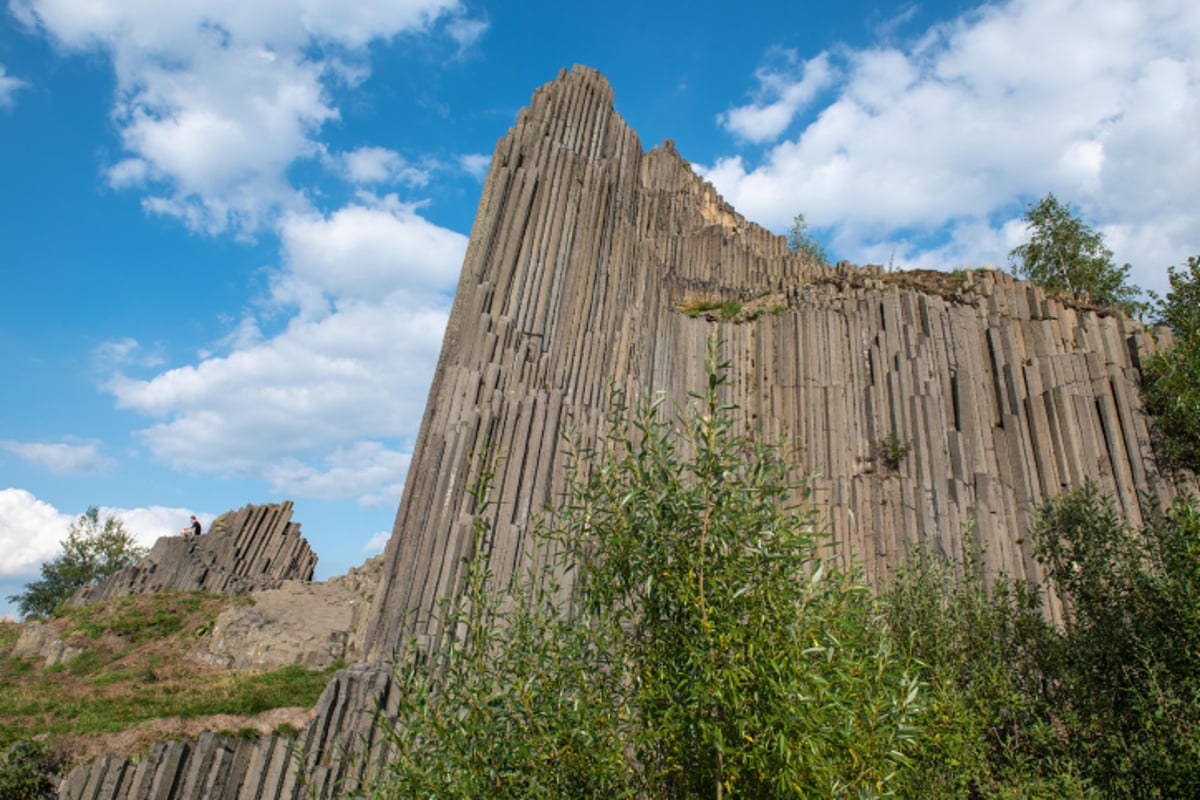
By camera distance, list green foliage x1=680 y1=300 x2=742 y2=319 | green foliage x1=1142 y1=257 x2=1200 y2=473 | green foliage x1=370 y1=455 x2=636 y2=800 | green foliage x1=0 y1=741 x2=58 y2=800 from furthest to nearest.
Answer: green foliage x1=680 y1=300 x2=742 y2=319 → green foliage x1=1142 y1=257 x2=1200 y2=473 → green foliage x1=0 y1=741 x2=58 y2=800 → green foliage x1=370 y1=455 x2=636 y2=800

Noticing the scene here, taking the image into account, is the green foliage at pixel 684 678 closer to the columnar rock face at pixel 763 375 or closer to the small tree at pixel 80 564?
the columnar rock face at pixel 763 375

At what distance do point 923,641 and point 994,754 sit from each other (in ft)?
3.36

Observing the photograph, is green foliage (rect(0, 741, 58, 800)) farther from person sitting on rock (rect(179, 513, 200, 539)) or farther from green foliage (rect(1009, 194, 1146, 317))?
green foliage (rect(1009, 194, 1146, 317))

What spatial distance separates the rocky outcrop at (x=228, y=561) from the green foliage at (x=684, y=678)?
19.6m

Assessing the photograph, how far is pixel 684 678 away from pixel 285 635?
1423 cm

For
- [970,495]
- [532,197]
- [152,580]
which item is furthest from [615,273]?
[152,580]

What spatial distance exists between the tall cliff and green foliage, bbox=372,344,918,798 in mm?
5063

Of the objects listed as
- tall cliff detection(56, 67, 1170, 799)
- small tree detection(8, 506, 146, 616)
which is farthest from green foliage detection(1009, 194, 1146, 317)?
small tree detection(8, 506, 146, 616)

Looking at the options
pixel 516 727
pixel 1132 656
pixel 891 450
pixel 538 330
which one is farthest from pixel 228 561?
pixel 1132 656

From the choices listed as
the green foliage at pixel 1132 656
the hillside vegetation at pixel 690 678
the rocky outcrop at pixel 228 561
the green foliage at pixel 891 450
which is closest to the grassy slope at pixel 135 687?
the rocky outcrop at pixel 228 561

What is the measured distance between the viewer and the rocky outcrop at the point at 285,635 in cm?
1409

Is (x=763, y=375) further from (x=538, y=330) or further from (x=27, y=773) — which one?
(x=27, y=773)

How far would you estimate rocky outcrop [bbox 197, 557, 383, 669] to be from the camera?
46.2 ft

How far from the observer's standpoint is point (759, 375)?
17.9 m
